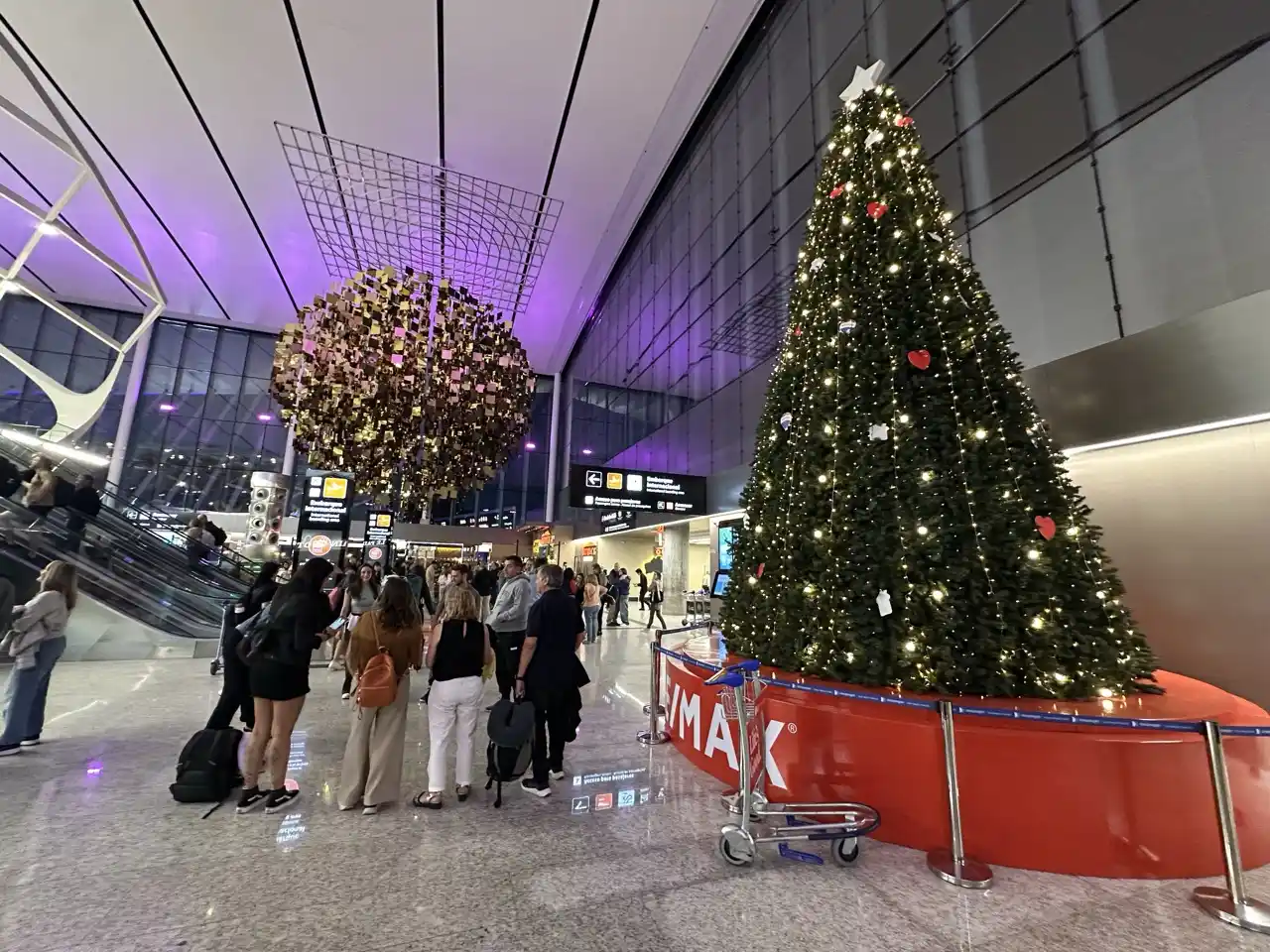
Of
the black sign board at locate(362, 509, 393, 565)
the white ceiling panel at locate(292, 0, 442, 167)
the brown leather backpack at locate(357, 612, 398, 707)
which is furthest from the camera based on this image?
the black sign board at locate(362, 509, 393, 565)

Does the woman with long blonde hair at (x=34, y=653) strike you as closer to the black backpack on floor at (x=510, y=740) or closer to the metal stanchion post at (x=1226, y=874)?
the black backpack on floor at (x=510, y=740)

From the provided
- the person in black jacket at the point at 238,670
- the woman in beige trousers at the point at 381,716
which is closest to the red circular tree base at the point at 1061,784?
the woman in beige trousers at the point at 381,716

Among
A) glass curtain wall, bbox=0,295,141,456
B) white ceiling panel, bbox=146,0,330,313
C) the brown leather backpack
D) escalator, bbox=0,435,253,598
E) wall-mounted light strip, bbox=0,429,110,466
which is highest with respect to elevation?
white ceiling panel, bbox=146,0,330,313

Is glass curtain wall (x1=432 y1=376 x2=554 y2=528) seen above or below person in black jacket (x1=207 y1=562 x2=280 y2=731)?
above

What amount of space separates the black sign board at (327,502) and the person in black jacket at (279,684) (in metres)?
8.40

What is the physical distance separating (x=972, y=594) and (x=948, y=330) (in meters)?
1.63

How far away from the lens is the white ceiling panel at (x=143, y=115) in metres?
11.1

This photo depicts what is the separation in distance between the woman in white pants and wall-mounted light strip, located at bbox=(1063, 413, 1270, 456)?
5.96 m

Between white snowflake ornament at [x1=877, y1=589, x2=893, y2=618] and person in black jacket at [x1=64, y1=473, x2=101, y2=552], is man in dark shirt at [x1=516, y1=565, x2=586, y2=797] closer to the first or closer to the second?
white snowflake ornament at [x1=877, y1=589, x2=893, y2=618]

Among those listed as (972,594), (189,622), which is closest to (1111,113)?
(972,594)

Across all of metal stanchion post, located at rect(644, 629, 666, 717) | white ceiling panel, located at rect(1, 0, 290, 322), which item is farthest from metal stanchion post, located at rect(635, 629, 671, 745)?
white ceiling panel, located at rect(1, 0, 290, 322)

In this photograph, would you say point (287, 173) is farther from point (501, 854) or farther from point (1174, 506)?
point (1174, 506)

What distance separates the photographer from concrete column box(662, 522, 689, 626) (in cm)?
1672

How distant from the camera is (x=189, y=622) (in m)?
9.34
